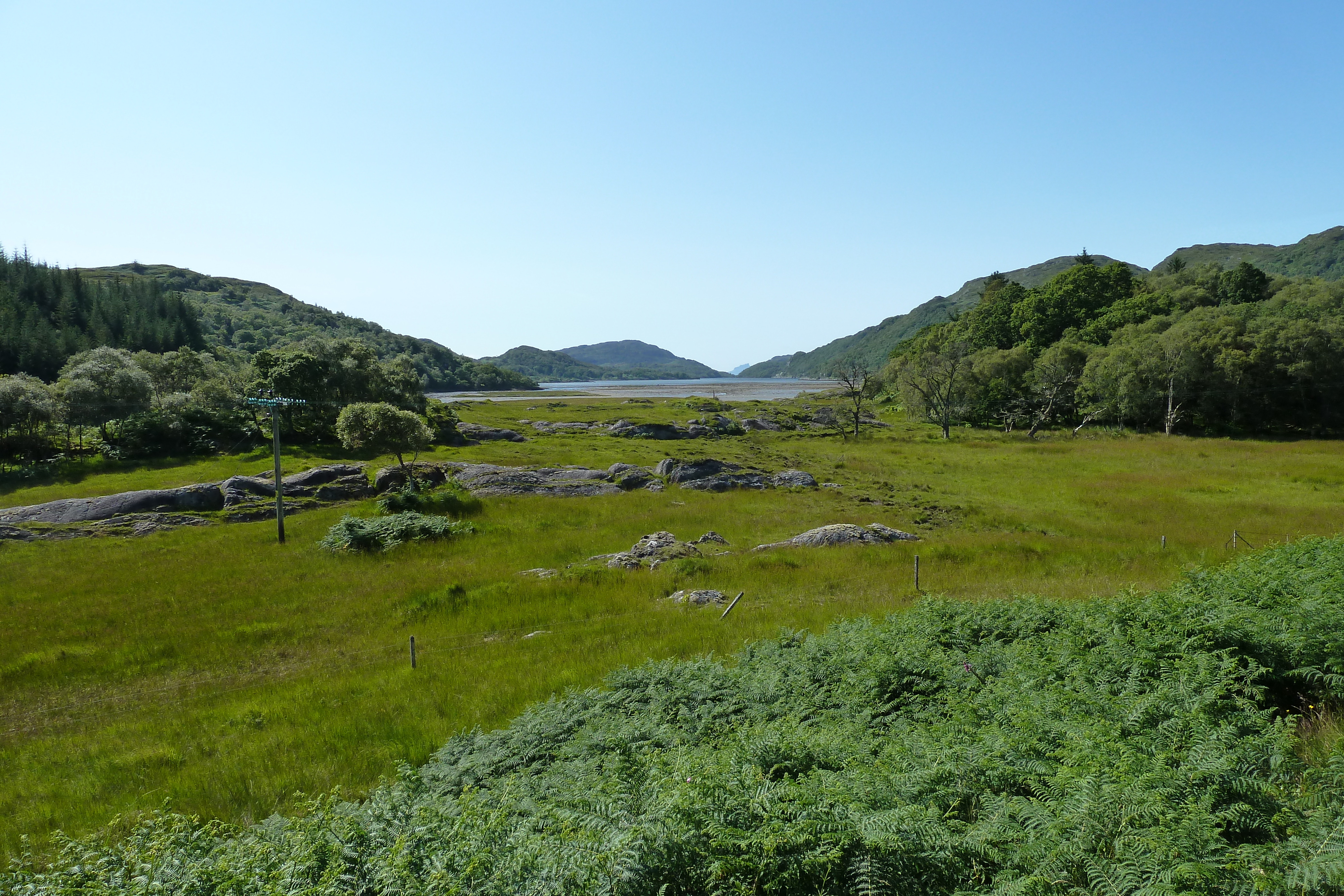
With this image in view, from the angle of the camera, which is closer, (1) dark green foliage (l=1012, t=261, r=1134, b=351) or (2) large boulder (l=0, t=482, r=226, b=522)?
(2) large boulder (l=0, t=482, r=226, b=522)

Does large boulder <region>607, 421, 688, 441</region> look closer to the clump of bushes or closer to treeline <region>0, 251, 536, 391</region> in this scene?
treeline <region>0, 251, 536, 391</region>

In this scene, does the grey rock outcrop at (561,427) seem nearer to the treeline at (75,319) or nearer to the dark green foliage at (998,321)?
the treeline at (75,319)

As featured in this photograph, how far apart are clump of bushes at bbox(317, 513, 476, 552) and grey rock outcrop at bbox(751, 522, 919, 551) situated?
15.2m

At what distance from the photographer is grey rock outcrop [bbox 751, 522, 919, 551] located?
1058 inches

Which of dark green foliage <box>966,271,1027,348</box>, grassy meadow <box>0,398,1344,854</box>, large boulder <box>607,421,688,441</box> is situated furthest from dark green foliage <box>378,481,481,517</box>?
dark green foliage <box>966,271,1027,348</box>

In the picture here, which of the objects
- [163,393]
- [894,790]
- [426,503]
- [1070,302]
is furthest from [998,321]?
[163,393]

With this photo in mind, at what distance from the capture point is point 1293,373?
64750mm

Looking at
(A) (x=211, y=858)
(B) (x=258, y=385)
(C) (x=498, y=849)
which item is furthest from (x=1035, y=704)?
(B) (x=258, y=385)

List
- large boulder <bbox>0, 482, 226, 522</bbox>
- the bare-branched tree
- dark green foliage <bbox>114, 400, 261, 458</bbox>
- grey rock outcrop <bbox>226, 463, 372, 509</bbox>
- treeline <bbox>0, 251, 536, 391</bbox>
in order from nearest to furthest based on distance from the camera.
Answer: large boulder <bbox>0, 482, 226, 522</bbox> < grey rock outcrop <bbox>226, 463, 372, 509</bbox> < dark green foliage <bbox>114, 400, 261, 458</bbox> < the bare-branched tree < treeline <bbox>0, 251, 536, 391</bbox>

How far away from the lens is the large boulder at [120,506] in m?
33.1

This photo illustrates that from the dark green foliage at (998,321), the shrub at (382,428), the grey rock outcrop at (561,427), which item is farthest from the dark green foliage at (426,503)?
the dark green foliage at (998,321)

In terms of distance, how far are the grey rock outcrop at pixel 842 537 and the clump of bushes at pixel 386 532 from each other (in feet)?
49.8

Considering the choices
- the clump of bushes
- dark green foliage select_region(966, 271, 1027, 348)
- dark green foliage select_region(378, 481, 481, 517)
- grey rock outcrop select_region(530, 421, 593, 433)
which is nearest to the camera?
the clump of bushes

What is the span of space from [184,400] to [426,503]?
42.9m
